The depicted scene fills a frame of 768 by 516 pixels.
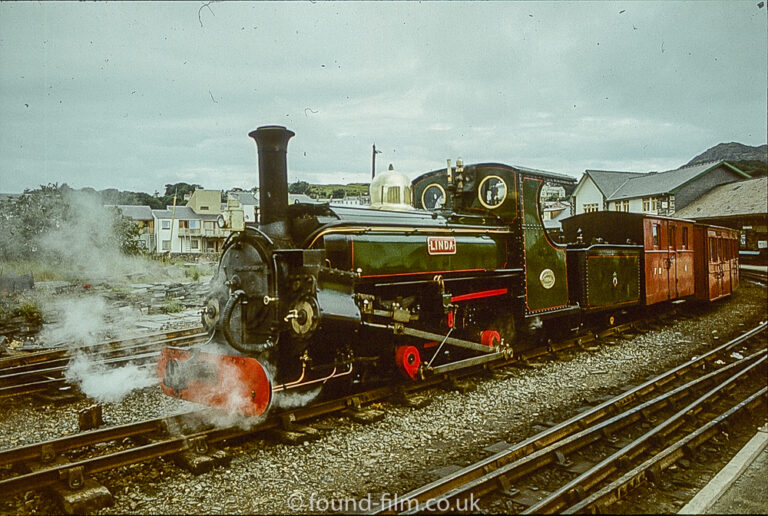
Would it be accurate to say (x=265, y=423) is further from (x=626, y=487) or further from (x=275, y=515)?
(x=626, y=487)

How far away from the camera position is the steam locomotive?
17.0 ft

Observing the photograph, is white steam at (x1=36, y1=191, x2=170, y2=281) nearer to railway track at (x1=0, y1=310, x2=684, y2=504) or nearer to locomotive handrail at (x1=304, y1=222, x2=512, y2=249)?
railway track at (x1=0, y1=310, x2=684, y2=504)

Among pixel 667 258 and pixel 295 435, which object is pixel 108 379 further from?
pixel 667 258

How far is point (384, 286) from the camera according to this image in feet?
20.5

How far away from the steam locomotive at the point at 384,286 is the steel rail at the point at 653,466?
8.43 ft

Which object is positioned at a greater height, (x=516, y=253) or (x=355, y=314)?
(x=516, y=253)

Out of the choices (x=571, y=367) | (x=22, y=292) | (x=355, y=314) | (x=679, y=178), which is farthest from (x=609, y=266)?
(x=679, y=178)

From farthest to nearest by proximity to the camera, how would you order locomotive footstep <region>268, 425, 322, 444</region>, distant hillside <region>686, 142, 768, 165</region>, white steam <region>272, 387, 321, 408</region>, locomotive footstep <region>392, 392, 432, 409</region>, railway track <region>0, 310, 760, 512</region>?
distant hillside <region>686, 142, 768, 165</region> < locomotive footstep <region>392, 392, 432, 409</region> < white steam <region>272, 387, 321, 408</region> < locomotive footstep <region>268, 425, 322, 444</region> < railway track <region>0, 310, 760, 512</region>

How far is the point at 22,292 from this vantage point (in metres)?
11.7

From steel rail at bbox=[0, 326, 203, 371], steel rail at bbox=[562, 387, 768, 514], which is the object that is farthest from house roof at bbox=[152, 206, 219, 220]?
steel rail at bbox=[562, 387, 768, 514]

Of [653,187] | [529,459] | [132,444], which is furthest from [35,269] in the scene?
[653,187]

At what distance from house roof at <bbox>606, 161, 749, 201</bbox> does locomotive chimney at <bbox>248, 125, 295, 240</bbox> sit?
33396 mm

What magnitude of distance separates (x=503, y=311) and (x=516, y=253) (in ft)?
2.94

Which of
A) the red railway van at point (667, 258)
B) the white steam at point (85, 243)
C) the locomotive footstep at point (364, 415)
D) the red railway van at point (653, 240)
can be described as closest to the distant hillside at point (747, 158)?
the red railway van at point (667, 258)
